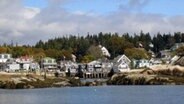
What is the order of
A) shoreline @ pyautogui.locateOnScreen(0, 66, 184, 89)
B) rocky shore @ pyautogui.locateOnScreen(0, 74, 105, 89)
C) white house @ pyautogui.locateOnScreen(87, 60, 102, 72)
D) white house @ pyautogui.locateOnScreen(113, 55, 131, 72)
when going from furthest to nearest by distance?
white house @ pyautogui.locateOnScreen(87, 60, 102, 72)
white house @ pyautogui.locateOnScreen(113, 55, 131, 72)
rocky shore @ pyautogui.locateOnScreen(0, 74, 105, 89)
shoreline @ pyautogui.locateOnScreen(0, 66, 184, 89)

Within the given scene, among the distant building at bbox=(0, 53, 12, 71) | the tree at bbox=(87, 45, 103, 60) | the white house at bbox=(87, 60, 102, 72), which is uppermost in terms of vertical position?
the tree at bbox=(87, 45, 103, 60)

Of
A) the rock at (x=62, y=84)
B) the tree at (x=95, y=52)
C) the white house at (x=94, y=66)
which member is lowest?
the rock at (x=62, y=84)

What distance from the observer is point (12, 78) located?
116m

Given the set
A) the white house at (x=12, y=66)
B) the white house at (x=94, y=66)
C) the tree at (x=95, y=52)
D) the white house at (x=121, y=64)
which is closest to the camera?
the white house at (x=121, y=64)

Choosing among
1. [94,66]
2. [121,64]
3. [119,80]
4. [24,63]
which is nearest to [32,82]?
[119,80]

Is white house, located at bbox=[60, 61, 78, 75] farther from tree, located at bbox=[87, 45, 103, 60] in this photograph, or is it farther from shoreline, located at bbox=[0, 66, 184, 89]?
shoreline, located at bbox=[0, 66, 184, 89]

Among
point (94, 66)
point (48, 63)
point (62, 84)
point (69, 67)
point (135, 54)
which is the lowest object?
point (62, 84)

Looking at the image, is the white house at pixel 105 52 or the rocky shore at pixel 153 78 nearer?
the rocky shore at pixel 153 78

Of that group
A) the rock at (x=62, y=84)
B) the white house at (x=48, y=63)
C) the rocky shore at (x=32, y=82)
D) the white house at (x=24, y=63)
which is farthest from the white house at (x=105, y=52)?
the rock at (x=62, y=84)

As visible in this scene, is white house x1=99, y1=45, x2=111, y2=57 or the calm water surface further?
white house x1=99, y1=45, x2=111, y2=57

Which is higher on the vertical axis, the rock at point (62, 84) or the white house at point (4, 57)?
the white house at point (4, 57)

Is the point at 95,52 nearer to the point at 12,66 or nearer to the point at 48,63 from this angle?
the point at 48,63


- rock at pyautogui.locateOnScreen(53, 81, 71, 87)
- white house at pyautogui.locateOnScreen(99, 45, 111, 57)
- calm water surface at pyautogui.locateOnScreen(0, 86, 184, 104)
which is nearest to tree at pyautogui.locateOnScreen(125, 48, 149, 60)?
white house at pyautogui.locateOnScreen(99, 45, 111, 57)

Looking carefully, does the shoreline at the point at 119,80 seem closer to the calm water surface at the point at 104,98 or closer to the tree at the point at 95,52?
the calm water surface at the point at 104,98
